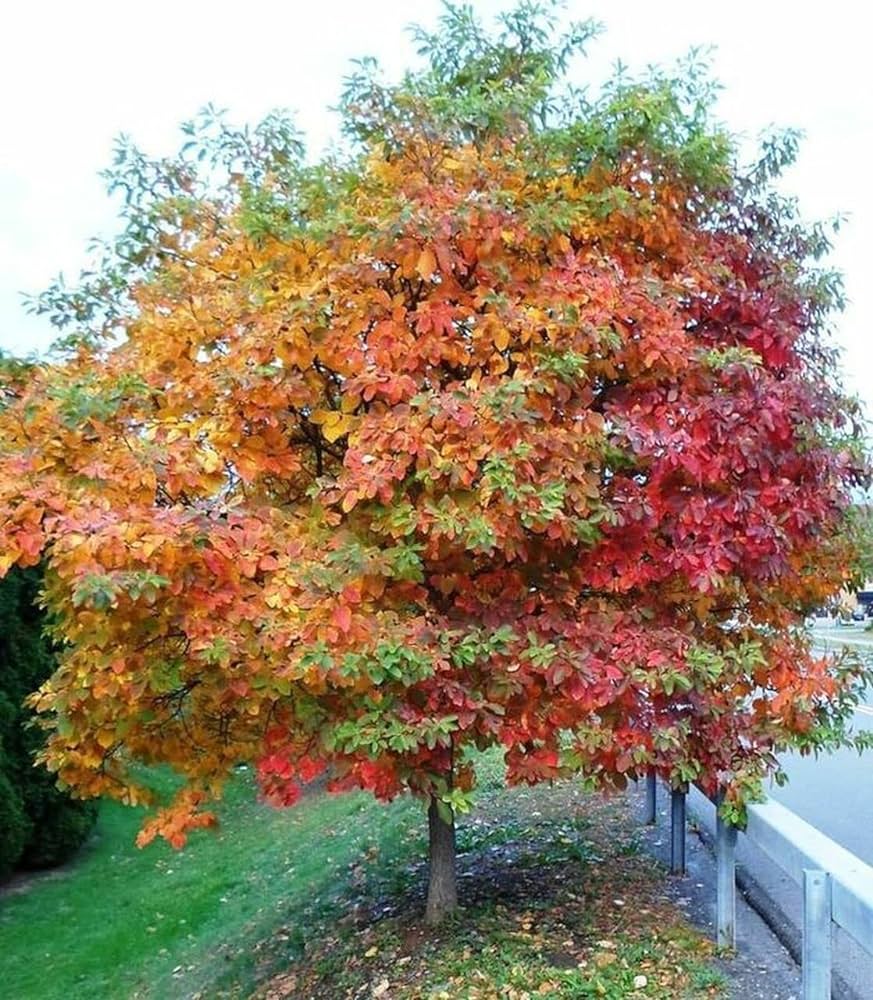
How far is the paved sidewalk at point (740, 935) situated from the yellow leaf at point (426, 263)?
287 centimetres

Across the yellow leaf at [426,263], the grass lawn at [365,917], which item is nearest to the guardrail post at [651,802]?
the grass lawn at [365,917]

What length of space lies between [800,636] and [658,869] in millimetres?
1800

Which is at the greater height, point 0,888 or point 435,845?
point 435,845

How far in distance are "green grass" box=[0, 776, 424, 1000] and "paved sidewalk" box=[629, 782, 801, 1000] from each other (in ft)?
6.40

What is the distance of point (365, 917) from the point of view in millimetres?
5250

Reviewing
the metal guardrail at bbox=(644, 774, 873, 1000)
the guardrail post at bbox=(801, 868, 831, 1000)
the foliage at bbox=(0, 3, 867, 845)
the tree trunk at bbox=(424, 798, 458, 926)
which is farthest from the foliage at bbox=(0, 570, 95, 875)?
the guardrail post at bbox=(801, 868, 831, 1000)

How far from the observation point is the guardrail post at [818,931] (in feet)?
9.39

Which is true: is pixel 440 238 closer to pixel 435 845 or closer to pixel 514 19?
pixel 514 19

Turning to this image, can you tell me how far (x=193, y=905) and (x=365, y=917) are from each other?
341 cm

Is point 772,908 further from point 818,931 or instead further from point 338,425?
point 338,425

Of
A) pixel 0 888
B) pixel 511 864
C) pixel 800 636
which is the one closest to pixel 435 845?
pixel 511 864

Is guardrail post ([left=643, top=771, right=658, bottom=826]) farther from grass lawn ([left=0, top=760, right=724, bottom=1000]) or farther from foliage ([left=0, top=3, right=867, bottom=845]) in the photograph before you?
foliage ([left=0, top=3, right=867, bottom=845])

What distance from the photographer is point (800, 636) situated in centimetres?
416

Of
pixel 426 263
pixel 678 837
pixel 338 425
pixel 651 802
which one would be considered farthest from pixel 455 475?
pixel 651 802
